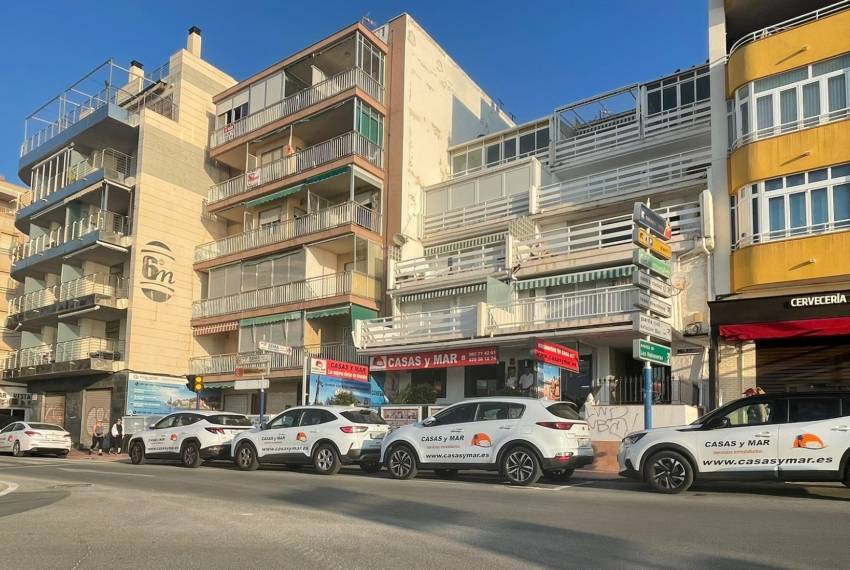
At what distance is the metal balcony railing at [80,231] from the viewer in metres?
33.8

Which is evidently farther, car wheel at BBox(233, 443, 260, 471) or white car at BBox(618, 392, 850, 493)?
car wheel at BBox(233, 443, 260, 471)

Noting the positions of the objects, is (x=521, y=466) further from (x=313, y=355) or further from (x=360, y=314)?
(x=313, y=355)

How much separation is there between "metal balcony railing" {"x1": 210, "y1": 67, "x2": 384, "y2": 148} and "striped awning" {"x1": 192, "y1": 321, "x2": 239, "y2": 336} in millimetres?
8740

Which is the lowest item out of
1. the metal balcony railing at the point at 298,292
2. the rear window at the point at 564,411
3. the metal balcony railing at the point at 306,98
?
the rear window at the point at 564,411

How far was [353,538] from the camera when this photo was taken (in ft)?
25.5

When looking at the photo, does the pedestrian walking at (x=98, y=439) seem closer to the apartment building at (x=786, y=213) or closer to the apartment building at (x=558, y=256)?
the apartment building at (x=558, y=256)

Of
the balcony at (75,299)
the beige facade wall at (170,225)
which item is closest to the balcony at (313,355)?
the beige facade wall at (170,225)

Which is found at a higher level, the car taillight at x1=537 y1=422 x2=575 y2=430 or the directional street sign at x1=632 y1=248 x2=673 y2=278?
the directional street sign at x1=632 y1=248 x2=673 y2=278

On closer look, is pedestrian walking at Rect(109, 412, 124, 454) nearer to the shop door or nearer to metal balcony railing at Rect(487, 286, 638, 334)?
the shop door

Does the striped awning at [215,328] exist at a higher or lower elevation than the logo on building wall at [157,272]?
lower

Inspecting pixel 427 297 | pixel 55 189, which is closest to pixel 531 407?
pixel 427 297

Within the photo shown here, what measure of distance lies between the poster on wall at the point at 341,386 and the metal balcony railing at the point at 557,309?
4547 mm

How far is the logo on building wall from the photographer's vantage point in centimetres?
3294

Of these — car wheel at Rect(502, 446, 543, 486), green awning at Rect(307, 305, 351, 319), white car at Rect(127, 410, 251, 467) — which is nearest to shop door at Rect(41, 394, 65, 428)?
green awning at Rect(307, 305, 351, 319)
